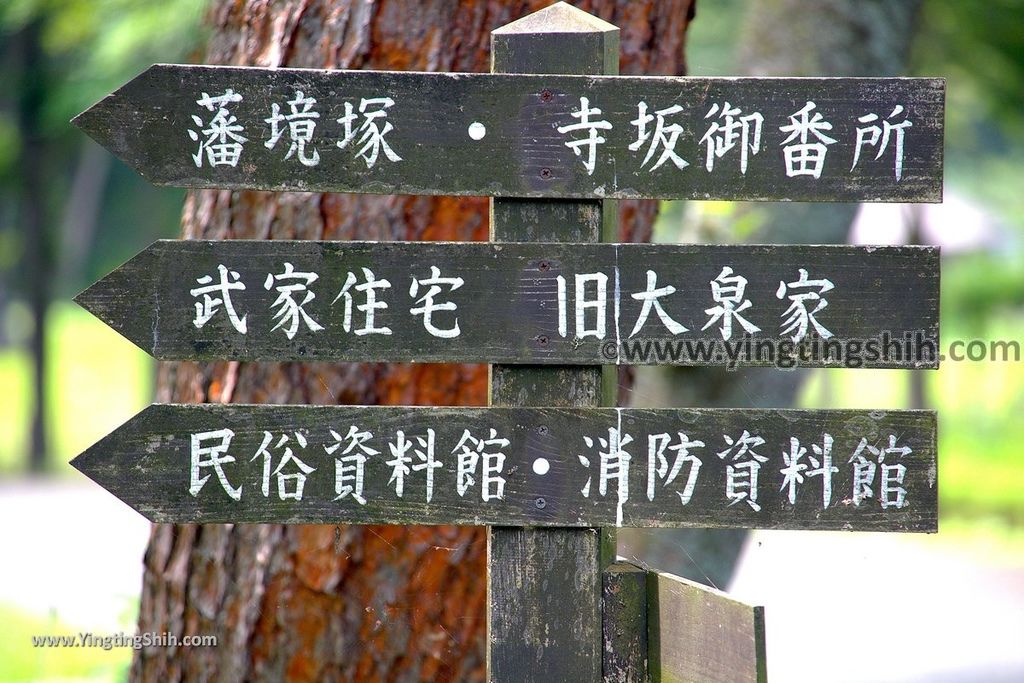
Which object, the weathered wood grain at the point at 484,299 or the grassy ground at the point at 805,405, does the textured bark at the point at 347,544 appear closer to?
the weathered wood grain at the point at 484,299

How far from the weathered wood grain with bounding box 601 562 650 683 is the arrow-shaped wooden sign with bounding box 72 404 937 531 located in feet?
0.50

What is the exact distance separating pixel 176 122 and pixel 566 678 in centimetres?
133

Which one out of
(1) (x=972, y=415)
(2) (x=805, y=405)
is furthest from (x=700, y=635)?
(1) (x=972, y=415)

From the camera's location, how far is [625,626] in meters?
1.95

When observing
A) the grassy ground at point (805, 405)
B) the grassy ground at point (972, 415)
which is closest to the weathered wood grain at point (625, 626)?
the grassy ground at point (805, 405)

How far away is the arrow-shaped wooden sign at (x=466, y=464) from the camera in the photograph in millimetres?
1867

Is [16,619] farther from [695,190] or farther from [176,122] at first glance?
[695,190]

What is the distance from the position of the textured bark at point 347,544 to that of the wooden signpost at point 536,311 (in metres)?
0.63

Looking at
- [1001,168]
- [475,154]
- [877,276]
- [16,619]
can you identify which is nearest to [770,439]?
[877,276]

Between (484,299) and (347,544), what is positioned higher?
(484,299)

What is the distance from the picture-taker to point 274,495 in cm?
188

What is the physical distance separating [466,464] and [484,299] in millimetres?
323

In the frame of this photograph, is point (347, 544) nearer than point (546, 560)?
No

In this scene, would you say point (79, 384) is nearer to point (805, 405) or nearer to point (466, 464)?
point (805, 405)
